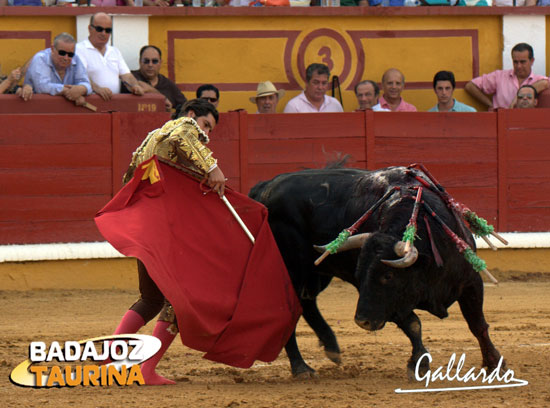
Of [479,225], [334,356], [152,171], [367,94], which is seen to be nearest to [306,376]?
[334,356]

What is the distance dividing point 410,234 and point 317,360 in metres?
1.11

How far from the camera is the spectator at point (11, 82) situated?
24.2 ft

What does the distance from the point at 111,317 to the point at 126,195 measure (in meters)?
2.09

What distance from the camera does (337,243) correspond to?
161 inches

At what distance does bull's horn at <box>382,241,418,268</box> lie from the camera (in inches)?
150

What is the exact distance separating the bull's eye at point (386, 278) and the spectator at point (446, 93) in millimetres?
4173

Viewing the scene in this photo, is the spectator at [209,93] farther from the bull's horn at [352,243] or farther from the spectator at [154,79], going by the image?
the bull's horn at [352,243]

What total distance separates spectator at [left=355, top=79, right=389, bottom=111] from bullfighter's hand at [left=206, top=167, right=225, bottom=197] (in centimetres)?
371

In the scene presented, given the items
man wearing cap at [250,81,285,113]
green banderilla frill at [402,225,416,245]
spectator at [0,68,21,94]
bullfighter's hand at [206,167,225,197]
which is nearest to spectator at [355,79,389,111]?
man wearing cap at [250,81,285,113]

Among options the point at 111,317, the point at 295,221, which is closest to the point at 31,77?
the point at 111,317

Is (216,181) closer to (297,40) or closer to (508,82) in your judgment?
(297,40)

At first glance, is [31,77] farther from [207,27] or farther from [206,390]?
[206,390]

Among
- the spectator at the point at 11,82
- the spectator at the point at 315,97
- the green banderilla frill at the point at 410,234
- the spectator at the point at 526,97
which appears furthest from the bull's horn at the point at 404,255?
the spectator at the point at 526,97

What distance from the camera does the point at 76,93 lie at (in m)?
7.26
